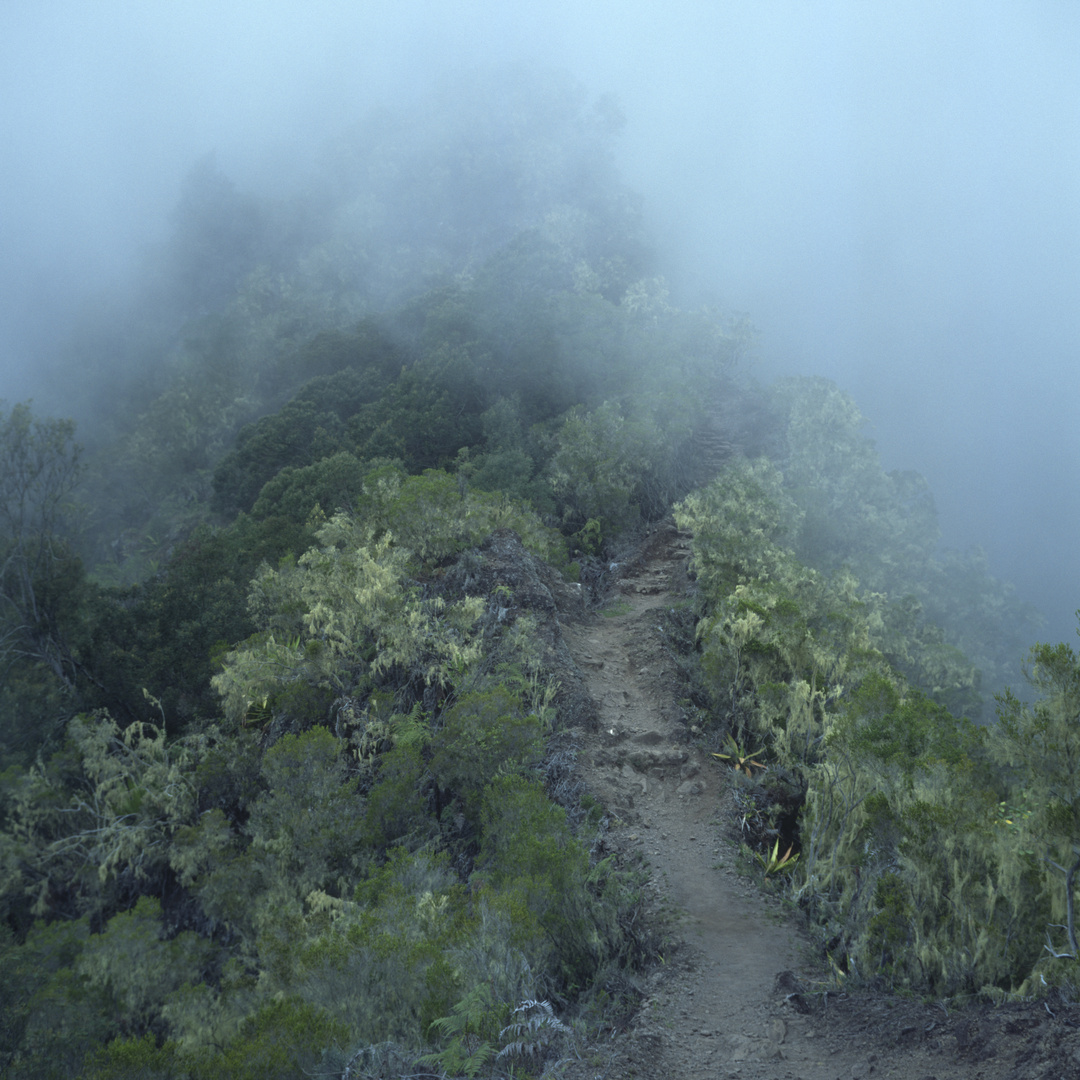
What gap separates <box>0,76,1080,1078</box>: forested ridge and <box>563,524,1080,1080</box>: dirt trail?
457 mm

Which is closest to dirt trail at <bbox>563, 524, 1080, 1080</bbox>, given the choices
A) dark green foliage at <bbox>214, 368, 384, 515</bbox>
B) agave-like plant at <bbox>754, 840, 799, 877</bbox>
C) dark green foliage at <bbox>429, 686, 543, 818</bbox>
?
agave-like plant at <bbox>754, 840, 799, 877</bbox>

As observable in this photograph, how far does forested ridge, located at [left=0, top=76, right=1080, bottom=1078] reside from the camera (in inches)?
272

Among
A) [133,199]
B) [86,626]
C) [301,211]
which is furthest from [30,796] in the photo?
[133,199]

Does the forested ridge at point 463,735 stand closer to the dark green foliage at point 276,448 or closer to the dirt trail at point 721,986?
the dark green foliage at point 276,448

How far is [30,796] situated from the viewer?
14867 millimetres

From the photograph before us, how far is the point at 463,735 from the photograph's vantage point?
38.7 ft

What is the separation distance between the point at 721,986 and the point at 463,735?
17.7 ft

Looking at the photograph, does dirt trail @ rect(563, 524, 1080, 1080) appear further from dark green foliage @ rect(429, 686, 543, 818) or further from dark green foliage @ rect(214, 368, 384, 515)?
dark green foliage @ rect(214, 368, 384, 515)

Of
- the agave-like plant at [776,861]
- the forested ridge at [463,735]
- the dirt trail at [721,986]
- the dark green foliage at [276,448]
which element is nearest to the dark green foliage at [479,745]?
the forested ridge at [463,735]

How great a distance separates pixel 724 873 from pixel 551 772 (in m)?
3.28

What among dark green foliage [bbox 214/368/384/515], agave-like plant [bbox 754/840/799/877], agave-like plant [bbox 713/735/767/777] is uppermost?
dark green foliage [bbox 214/368/384/515]

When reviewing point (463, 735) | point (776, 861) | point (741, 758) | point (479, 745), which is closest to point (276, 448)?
point (463, 735)

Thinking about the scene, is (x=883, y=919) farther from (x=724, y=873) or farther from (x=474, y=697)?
(x=474, y=697)

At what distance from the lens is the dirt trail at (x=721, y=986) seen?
236 inches
